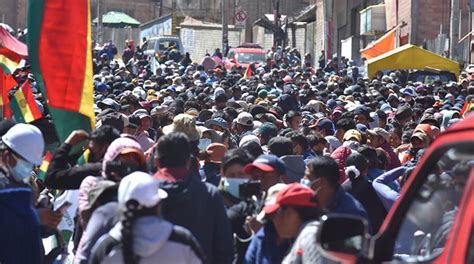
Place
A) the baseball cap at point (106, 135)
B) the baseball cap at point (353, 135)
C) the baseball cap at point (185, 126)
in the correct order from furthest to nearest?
the baseball cap at point (353, 135), the baseball cap at point (185, 126), the baseball cap at point (106, 135)

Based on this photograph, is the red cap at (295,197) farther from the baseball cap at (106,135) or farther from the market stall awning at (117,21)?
the market stall awning at (117,21)

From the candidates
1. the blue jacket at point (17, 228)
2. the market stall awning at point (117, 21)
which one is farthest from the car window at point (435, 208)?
the market stall awning at point (117, 21)

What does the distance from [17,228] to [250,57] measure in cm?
4161

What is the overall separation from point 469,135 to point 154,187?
5.48 feet

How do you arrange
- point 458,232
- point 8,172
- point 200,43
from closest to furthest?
point 458,232
point 8,172
point 200,43

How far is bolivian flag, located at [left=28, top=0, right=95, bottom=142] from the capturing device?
9.11 metres

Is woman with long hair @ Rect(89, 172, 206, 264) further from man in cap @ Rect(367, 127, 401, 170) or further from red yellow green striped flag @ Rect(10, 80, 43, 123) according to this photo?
red yellow green striped flag @ Rect(10, 80, 43, 123)

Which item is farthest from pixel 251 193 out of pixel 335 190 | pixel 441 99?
pixel 441 99

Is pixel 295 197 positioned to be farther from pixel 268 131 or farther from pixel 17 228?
pixel 268 131

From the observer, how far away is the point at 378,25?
169 ft

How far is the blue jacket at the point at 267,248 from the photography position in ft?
20.5

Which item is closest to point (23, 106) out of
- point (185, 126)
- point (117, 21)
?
point (185, 126)

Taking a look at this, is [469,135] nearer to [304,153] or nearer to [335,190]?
[335,190]

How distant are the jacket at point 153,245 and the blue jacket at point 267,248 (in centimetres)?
67
